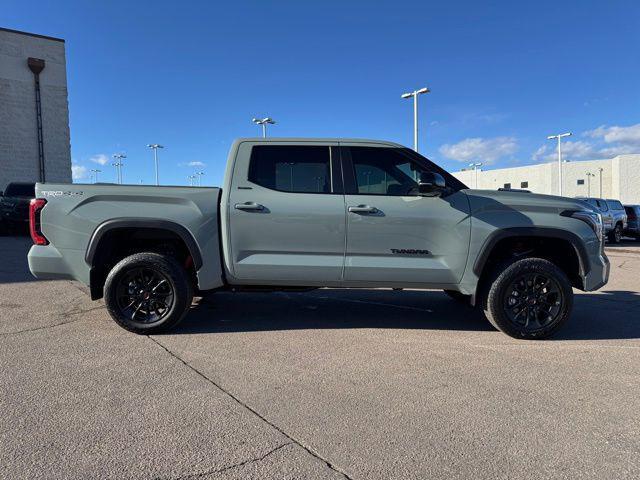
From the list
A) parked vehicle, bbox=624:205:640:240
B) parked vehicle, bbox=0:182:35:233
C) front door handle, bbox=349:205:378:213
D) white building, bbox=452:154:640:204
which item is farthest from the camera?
white building, bbox=452:154:640:204

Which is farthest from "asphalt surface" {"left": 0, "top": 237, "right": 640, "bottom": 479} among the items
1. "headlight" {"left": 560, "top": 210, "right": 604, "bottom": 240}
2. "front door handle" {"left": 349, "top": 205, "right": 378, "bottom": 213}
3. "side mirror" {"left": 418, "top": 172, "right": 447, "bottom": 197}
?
"side mirror" {"left": 418, "top": 172, "right": 447, "bottom": 197}

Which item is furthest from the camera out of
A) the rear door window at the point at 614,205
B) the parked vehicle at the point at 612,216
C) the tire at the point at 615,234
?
the rear door window at the point at 614,205

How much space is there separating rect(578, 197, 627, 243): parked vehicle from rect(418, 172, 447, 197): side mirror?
16.8m

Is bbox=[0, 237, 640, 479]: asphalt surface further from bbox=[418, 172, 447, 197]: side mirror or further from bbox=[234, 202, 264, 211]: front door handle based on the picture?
bbox=[418, 172, 447, 197]: side mirror

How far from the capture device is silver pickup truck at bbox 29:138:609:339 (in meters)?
4.97

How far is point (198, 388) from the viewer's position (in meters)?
3.63

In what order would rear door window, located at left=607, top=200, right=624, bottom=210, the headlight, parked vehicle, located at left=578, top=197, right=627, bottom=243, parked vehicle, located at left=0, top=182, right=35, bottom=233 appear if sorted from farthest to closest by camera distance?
rear door window, located at left=607, top=200, right=624, bottom=210 → parked vehicle, located at left=578, top=197, right=627, bottom=243 → parked vehicle, located at left=0, top=182, right=35, bottom=233 → the headlight

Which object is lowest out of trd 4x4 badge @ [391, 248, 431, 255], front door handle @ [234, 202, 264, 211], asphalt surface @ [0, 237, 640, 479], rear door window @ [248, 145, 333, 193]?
asphalt surface @ [0, 237, 640, 479]

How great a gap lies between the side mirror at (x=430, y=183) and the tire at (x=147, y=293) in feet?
8.52

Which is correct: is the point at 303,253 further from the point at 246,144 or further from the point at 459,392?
the point at 459,392

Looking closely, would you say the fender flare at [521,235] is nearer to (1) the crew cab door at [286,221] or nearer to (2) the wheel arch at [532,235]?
(2) the wheel arch at [532,235]

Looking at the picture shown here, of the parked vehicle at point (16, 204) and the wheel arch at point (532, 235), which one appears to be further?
the parked vehicle at point (16, 204)

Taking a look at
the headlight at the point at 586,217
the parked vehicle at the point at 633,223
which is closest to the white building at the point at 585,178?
the parked vehicle at the point at 633,223

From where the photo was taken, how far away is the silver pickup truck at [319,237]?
497cm
